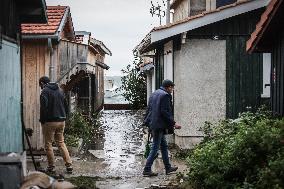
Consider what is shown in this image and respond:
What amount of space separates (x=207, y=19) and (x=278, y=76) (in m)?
3.99

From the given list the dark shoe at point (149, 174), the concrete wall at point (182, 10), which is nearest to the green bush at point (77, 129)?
the dark shoe at point (149, 174)

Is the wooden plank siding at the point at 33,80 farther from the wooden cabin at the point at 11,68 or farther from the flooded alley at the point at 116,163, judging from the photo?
the wooden cabin at the point at 11,68

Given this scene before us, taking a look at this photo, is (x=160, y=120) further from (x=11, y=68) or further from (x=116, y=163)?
(x=11, y=68)

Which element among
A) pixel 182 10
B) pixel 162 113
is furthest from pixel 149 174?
pixel 182 10

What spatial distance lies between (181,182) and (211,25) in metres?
5.89

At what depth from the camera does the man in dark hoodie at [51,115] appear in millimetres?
10742

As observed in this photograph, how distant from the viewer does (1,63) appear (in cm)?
826

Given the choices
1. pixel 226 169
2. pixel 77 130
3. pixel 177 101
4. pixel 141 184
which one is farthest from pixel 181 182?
pixel 77 130

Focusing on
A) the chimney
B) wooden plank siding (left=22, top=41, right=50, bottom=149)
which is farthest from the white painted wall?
wooden plank siding (left=22, top=41, right=50, bottom=149)

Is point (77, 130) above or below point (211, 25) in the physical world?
below

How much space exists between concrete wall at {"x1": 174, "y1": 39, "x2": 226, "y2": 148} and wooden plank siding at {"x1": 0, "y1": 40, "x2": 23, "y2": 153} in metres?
5.66

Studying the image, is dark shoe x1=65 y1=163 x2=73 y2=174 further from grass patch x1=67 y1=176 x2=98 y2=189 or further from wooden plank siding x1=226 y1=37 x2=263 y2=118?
wooden plank siding x1=226 y1=37 x2=263 y2=118

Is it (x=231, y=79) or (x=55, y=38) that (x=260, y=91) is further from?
(x=55, y=38)

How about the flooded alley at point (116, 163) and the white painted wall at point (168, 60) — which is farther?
the white painted wall at point (168, 60)
